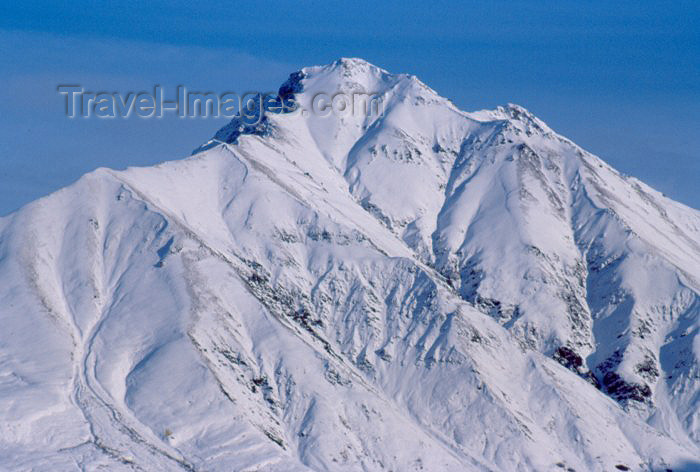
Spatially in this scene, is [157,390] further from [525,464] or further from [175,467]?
[525,464]

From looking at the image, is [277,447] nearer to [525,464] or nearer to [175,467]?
[175,467]

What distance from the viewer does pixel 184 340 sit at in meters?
196

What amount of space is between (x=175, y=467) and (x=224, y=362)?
28143 millimetres

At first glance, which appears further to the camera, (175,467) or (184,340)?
(184,340)

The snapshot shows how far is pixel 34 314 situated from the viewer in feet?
655

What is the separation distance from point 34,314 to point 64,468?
42984 mm

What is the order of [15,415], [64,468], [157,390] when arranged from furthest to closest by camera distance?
1. [157,390]
2. [15,415]
3. [64,468]

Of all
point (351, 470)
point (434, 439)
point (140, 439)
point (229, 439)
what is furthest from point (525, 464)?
point (140, 439)

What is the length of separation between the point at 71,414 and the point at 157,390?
14.4 m

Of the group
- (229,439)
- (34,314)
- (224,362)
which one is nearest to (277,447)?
(229,439)

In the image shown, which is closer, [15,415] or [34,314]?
[15,415]

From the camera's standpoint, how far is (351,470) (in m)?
184

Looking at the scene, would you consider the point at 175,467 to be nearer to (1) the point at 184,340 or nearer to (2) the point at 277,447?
(2) the point at 277,447

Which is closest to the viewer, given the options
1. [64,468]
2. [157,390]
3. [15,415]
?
[64,468]
